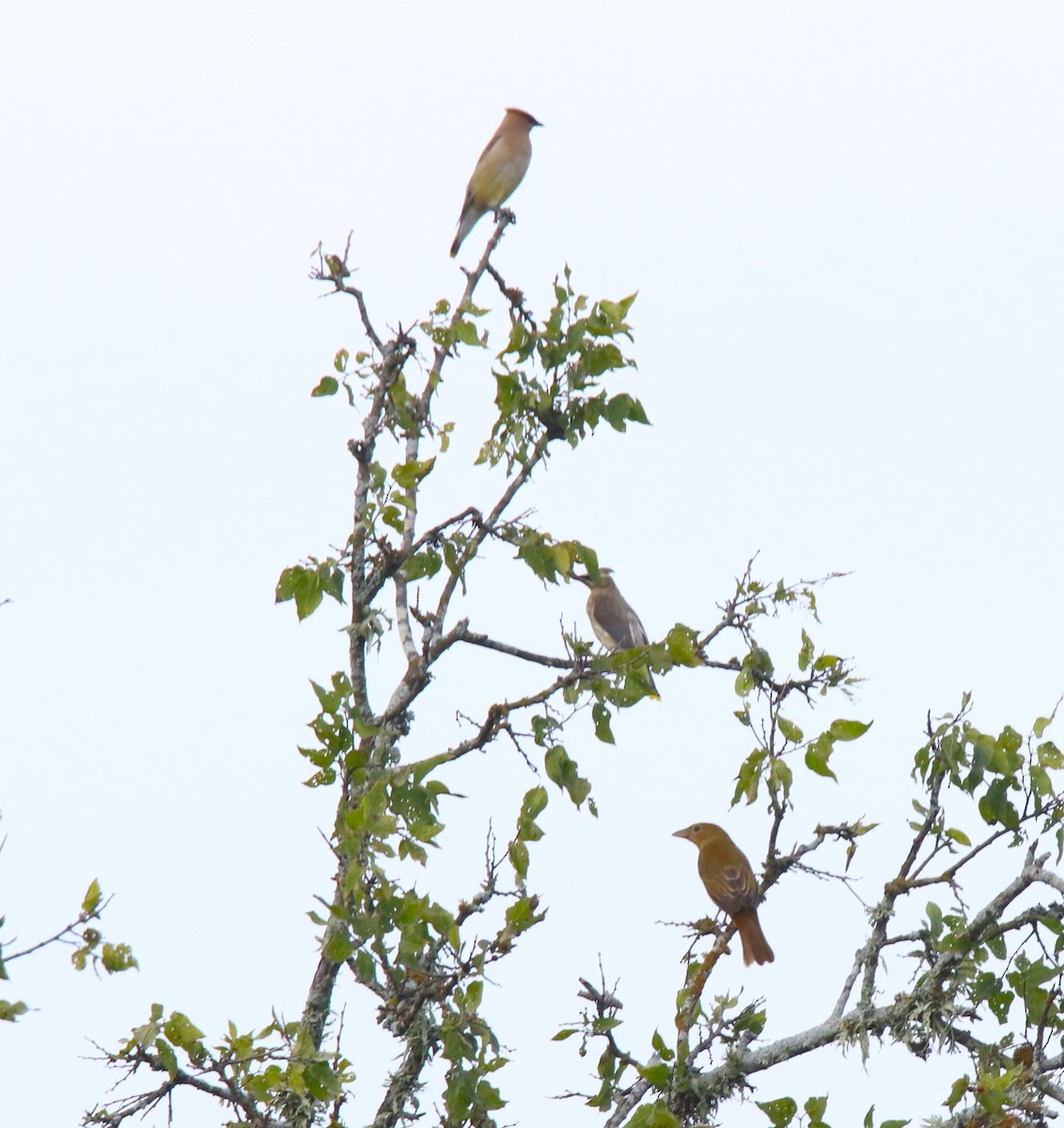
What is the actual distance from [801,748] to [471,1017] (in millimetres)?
1282

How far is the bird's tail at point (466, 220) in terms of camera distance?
10344mm

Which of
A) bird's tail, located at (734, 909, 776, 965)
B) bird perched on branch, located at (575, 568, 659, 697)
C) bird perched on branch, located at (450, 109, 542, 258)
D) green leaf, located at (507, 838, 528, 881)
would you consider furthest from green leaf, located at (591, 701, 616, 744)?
bird perched on branch, located at (450, 109, 542, 258)

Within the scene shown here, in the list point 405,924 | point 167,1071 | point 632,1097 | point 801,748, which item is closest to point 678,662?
point 801,748

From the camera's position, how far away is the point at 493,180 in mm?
10234

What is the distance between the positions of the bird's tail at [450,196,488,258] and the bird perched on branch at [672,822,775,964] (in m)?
4.86

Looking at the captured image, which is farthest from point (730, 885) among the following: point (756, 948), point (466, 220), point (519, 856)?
point (466, 220)

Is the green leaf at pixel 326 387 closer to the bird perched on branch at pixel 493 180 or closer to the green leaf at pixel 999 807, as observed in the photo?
the green leaf at pixel 999 807

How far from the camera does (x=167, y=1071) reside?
454 centimetres

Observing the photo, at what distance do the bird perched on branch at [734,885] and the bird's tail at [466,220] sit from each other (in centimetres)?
486

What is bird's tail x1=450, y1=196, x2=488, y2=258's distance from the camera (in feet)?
33.9

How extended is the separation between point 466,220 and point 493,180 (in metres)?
0.33

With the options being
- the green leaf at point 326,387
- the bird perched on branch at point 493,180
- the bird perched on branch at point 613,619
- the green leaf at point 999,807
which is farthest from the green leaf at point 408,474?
the bird perched on branch at point 493,180

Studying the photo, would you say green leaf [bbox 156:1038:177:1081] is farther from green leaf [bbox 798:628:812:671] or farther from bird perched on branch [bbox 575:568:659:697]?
bird perched on branch [bbox 575:568:659:697]

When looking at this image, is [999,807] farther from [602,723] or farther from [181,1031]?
[181,1031]
